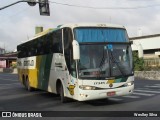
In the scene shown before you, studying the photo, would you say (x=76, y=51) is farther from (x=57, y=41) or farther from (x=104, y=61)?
(x=57, y=41)

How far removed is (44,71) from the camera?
1852 cm

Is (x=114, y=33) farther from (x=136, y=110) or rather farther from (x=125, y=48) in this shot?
(x=136, y=110)

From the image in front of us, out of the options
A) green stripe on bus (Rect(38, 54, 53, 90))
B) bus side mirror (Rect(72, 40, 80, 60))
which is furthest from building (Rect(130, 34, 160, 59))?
bus side mirror (Rect(72, 40, 80, 60))

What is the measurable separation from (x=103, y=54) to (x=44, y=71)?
537cm

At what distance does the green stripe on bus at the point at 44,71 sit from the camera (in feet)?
57.8

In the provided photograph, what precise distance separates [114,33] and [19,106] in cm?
503

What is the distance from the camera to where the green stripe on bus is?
17625 mm

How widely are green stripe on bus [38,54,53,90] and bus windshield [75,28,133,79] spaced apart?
3.45 metres

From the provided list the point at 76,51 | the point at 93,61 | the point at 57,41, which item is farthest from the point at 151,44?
the point at 76,51

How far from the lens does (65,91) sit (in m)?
15.1

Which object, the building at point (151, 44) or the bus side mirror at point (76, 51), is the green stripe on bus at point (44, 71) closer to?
the bus side mirror at point (76, 51)

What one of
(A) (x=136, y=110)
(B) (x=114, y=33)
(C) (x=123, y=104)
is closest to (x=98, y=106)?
(C) (x=123, y=104)

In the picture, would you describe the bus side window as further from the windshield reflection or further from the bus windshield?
the windshield reflection

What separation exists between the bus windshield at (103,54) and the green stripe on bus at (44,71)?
11.3 ft
